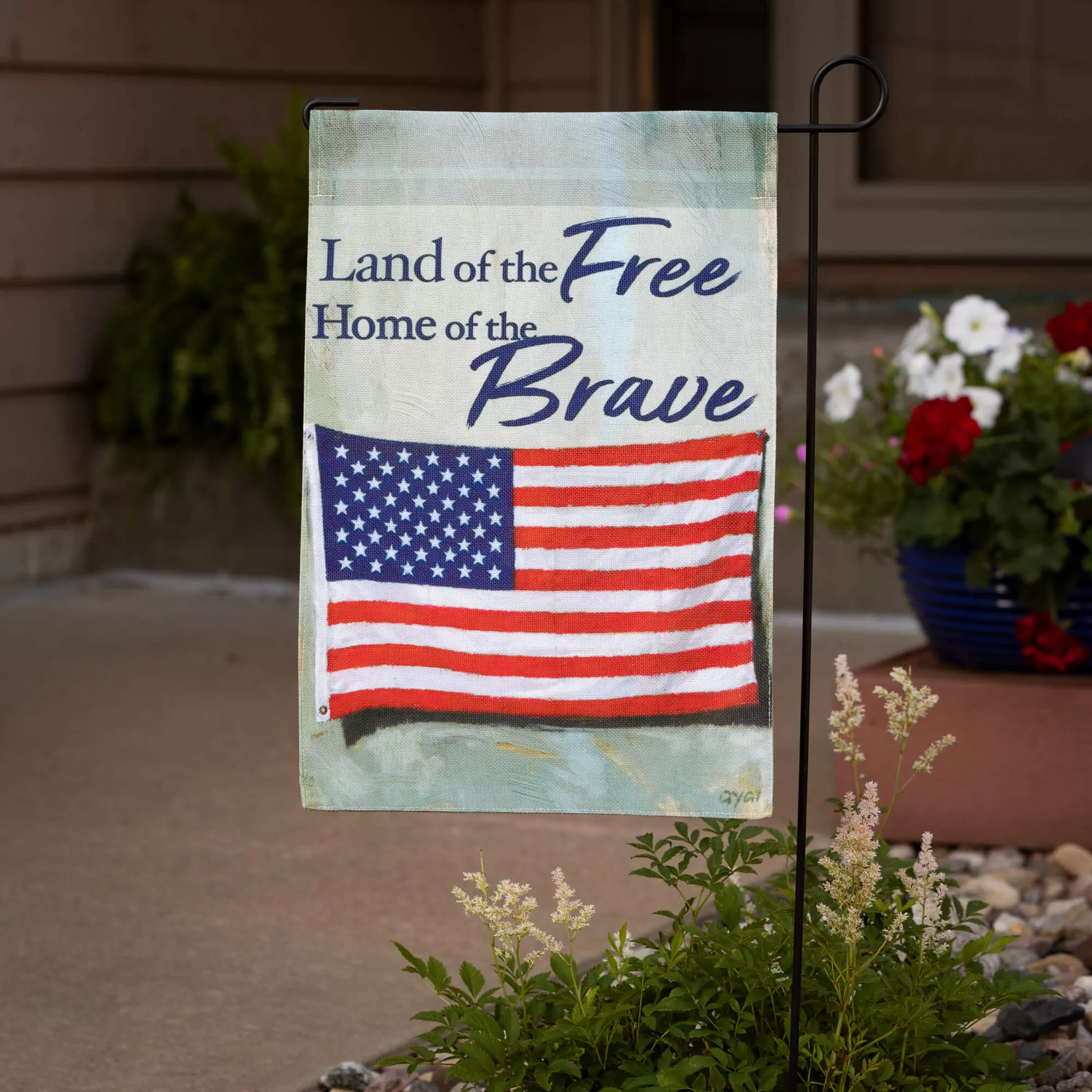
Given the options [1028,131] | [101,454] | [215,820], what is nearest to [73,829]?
[215,820]

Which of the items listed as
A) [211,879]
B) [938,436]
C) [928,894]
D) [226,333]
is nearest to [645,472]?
[928,894]

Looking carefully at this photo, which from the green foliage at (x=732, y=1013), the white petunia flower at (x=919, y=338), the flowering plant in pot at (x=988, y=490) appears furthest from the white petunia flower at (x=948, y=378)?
the green foliage at (x=732, y=1013)

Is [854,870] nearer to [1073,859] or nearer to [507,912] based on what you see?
[507,912]

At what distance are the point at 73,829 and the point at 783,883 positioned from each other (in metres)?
1.94

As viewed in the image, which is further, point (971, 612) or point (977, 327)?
point (977, 327)

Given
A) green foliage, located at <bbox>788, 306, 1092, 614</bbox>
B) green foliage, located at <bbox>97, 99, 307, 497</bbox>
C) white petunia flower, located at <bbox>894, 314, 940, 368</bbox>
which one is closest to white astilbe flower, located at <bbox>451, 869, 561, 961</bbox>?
green foliage, located at <bbox>788, 306, 1092, 614</bbox>

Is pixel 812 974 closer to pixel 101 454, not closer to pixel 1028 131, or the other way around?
pixel 1028 131

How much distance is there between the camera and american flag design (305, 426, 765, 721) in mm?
1932

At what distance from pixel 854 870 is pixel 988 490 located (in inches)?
63.1

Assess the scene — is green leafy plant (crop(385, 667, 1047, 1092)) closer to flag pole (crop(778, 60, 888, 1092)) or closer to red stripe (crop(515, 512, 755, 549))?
flag pole (crop(778, 60, 888, 1092))

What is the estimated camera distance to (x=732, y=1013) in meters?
2.14

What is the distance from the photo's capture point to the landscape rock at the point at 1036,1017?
8.59 feet

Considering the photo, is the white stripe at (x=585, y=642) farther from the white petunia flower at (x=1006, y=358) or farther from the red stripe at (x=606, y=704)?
the white petunia flower at (x=1006, y=358)

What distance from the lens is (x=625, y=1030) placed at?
2148 mm
